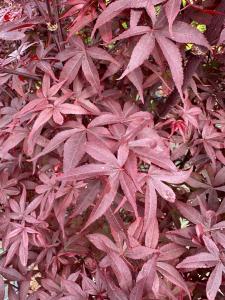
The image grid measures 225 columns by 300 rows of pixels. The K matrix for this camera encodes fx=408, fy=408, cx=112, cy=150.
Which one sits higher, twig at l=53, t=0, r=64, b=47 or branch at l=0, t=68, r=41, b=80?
twig at l=53, t=0, r=64, b=47

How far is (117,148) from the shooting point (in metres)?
0.88

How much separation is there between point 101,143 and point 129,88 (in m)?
0.42

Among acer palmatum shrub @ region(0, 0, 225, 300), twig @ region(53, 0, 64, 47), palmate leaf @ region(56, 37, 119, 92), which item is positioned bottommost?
acer palmatum shrub @ region(0, 0, 225, 300)

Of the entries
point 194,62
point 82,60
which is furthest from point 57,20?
point 194,62

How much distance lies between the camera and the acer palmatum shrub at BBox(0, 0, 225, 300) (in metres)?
0.85

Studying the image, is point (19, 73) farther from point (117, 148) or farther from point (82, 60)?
point (117, 148)

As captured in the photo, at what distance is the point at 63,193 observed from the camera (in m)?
1.06

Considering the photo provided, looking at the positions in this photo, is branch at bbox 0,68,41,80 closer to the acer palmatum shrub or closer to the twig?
the acer palmatum shrub

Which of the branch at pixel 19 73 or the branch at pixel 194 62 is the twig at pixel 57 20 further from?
the branch at pixel 194 62

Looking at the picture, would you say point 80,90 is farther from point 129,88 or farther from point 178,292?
point 178,292

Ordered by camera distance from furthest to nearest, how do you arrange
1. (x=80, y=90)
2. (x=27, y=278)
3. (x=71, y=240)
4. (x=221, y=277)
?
(x=27, y=278)
(x=71, y=240)
(x=80, y=90)
(x=221, y=277)

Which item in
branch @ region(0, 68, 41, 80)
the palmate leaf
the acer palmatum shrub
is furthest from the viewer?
branch @ region(0, 68, 41, 80)

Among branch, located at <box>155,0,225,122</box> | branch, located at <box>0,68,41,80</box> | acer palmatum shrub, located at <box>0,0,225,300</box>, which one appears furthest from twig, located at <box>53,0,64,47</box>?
branch, located at <box>155,0,225,122</box>

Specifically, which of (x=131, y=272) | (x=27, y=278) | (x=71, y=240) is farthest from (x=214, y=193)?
(x=27, y=278)
